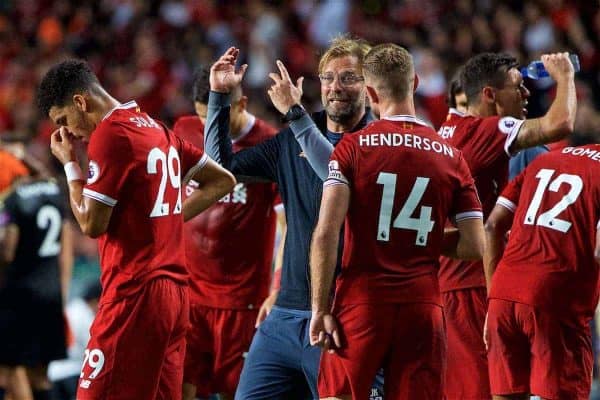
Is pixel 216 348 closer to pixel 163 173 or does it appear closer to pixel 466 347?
pixel 466 347

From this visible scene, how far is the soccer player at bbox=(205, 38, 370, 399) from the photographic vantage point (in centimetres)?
566

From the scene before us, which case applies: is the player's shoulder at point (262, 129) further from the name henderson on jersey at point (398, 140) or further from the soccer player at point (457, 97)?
the name henderson on jersey at point (398, 140)

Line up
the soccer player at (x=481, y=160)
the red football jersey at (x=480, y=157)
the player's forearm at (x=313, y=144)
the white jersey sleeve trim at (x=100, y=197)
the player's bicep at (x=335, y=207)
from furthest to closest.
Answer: the red football jersey at (x=480, y=157) < the soccer player at (x=481, y=160) < the player's forearm at (x=313, y=144) < the white jersey sleeve trim at (x=100, y=197) < the player's bicep at (x=335, y=207)

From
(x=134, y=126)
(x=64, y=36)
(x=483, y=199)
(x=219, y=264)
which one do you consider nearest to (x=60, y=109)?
(x=134, y=126)

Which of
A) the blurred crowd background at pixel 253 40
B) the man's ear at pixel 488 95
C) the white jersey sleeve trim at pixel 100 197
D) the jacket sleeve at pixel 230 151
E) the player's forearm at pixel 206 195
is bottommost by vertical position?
the white jersey sleeve trim at pixel 100 197

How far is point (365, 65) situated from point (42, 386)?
488 centimetres

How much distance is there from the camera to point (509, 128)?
20.4 feet

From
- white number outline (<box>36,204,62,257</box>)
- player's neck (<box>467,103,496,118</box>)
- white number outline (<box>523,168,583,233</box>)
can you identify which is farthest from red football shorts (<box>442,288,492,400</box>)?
white number outline (<box>36,204,62,257</box>)

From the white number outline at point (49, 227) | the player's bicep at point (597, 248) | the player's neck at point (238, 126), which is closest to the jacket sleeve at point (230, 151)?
the player's neck at point (238, 126)

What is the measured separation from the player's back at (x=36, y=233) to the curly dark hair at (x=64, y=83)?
3.41 metres

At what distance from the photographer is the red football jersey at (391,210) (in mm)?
→ 4750

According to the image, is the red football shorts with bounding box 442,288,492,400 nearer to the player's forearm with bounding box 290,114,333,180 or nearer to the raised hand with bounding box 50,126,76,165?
the player's forearm with bounding box 290,114,333,180

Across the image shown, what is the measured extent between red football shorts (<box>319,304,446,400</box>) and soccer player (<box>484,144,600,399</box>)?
1.35 meters

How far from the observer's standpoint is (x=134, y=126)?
17.1ft
